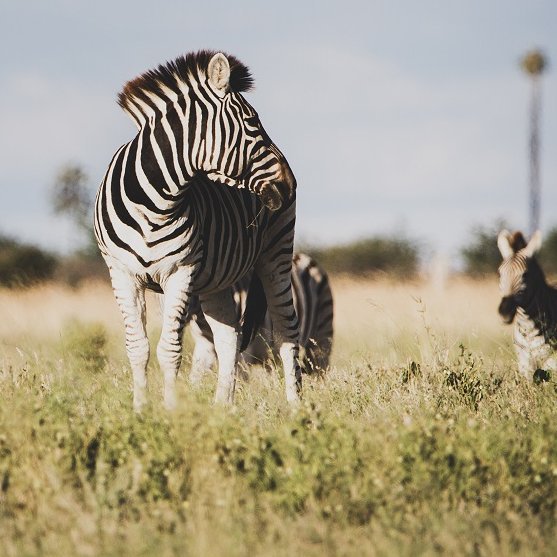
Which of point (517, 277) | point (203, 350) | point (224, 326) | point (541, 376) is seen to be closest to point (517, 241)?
point (517, 277)

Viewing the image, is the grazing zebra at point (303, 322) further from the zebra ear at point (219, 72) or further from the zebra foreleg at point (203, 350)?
the zebra ear at point (219, 72)

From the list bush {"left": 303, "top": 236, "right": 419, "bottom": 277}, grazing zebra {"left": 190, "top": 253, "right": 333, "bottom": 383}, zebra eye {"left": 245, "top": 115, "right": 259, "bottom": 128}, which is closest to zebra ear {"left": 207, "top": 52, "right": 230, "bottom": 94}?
zebra eye {"left": 245, "top": 115, "right": 259, "bottom": 128}

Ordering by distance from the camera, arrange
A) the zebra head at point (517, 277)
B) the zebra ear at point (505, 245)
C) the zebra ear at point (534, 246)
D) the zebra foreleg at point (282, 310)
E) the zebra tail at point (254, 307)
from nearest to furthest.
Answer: the zebra foreleg at point (282, 310), the zebra tail at point (254, 307), the zebra head at point (517, 277), the zebra ear at point (534, 246), the zebra ear at point (505, 245)

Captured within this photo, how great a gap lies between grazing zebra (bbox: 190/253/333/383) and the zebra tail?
26cm

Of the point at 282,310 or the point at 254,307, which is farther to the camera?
the point at 254,307

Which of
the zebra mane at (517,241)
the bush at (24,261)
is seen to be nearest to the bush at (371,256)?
the bush at (24,261)

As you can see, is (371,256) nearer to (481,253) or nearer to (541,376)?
(481,253)

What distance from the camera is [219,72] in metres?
5.83

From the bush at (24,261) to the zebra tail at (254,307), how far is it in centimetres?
2580

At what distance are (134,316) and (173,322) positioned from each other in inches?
10.9

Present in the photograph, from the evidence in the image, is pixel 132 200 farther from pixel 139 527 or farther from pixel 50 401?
pixel 139 527

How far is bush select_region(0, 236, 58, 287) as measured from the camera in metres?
32.8

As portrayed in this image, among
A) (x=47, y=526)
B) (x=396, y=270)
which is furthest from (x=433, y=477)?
(x=396, y=270)

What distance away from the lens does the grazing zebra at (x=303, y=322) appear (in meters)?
7.84
